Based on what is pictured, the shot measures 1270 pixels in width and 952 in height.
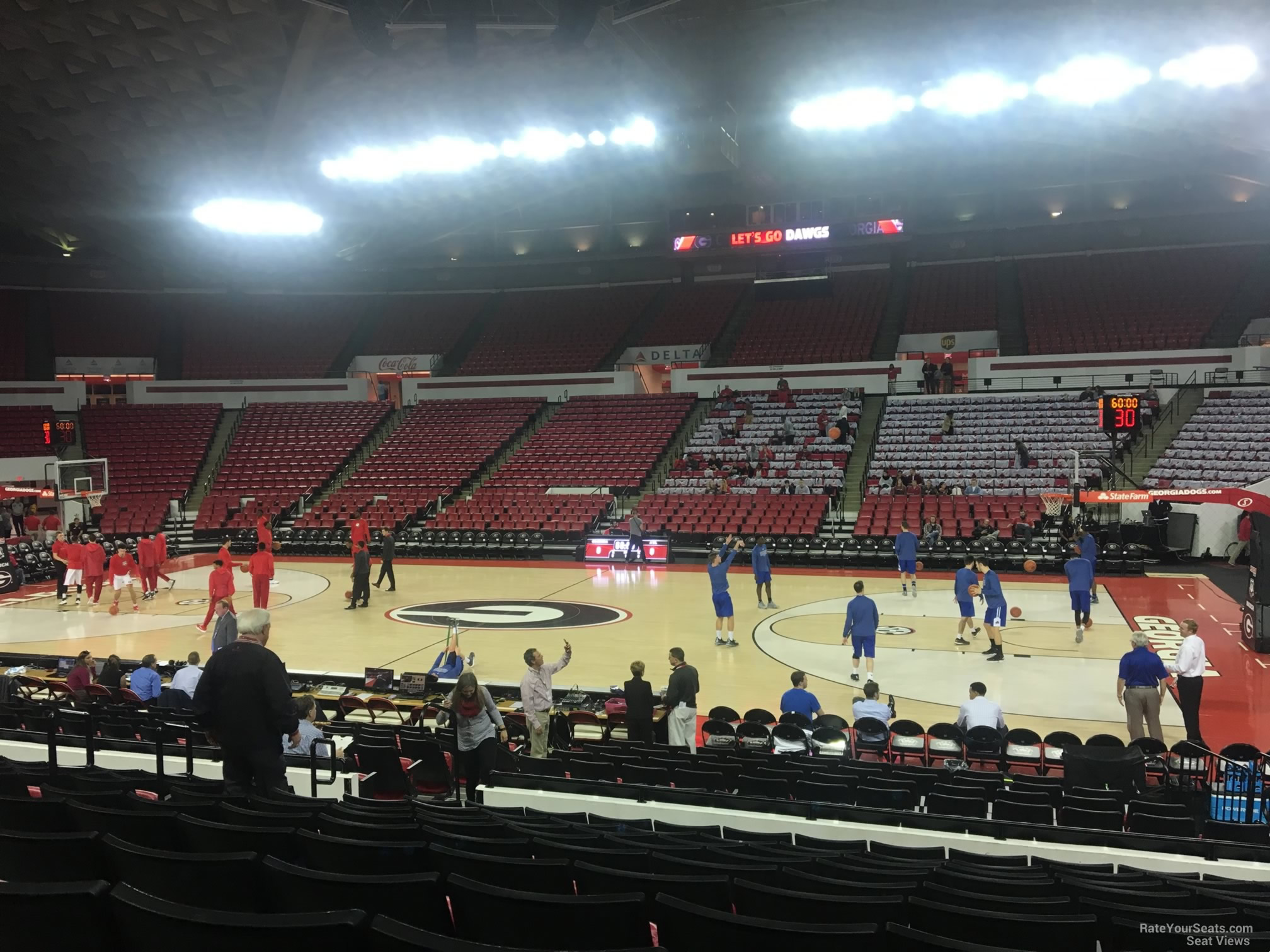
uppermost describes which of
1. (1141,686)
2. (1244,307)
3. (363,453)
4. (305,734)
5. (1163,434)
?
(1244,307)

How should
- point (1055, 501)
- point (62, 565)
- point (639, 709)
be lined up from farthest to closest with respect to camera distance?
point (62, 565) < point (1055, 501) < point (639, 709)

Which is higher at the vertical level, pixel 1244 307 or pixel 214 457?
pixel 1244 307

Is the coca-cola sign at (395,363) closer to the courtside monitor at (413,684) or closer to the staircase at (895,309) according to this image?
the staircase at (895,309)

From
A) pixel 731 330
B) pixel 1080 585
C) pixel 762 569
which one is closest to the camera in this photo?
pixel 1080 585

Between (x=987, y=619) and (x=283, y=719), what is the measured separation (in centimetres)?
1166

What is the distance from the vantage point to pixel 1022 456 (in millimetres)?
26094

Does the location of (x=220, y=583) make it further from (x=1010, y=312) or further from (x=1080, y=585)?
(x=1010, y=312)

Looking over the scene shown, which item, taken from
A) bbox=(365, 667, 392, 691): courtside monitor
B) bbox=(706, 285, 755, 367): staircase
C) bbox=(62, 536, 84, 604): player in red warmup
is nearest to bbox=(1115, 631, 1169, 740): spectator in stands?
bbox=(365, 667, 392, 691): courtside monitor

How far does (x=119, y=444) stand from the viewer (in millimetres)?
33656

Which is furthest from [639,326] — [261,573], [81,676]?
[81,676]

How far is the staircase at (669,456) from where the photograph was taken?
1124 inches

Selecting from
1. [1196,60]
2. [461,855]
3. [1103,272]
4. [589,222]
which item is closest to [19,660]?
[461,855]

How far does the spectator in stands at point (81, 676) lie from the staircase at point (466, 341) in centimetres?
2852

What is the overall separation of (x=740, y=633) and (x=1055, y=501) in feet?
36.9
